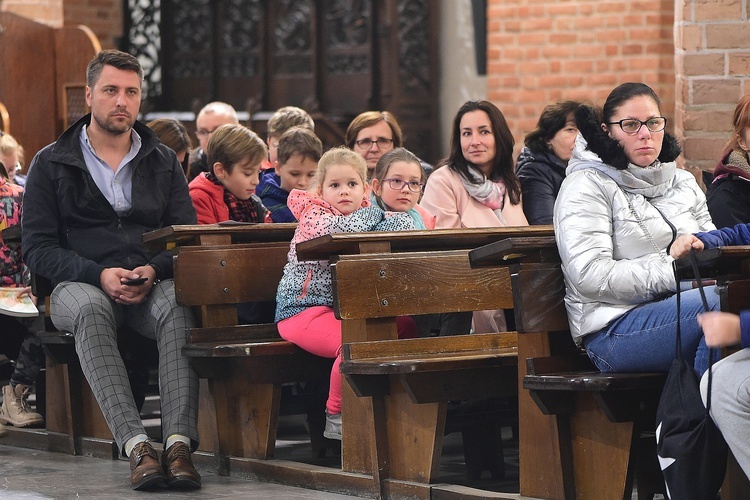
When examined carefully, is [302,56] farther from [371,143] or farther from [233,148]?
[233,148]

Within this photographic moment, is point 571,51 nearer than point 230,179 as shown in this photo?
No

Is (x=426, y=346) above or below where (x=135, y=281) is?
below

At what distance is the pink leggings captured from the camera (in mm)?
5008

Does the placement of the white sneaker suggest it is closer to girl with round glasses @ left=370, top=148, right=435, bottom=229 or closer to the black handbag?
girl with round glasses @ left=370, top=148, right=435, bottom=229

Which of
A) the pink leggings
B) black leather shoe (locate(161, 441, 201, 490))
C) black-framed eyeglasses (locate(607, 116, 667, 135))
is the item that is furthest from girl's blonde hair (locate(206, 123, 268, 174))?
black-framed eyeglasses (locate(607, 116, 667, 135))

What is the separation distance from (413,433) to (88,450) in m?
1.67

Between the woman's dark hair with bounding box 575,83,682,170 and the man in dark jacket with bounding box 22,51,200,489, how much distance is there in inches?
72.0

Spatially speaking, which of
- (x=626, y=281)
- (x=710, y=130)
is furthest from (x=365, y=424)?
(x=710, y=130)

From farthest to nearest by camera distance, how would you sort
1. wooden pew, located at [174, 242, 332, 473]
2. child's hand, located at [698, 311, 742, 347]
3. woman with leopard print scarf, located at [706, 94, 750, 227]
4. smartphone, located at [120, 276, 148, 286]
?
1. smartphone, located at [120, 276, 148, 286]
2. wooden pew, located at [174, 242, 332, 473]
3. woman with leopard print scarf, located at [706, 94, 750, 227]
4. child's hand, located at [698, 311, 742, 347]

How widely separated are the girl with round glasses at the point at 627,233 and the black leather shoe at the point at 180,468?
59.8 inches

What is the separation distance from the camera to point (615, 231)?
14.2ft

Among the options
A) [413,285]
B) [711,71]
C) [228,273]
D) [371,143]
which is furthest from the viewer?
[371,143]

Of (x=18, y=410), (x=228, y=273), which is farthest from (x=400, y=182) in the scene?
(x=18, y=410)

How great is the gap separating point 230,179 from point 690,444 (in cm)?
291
